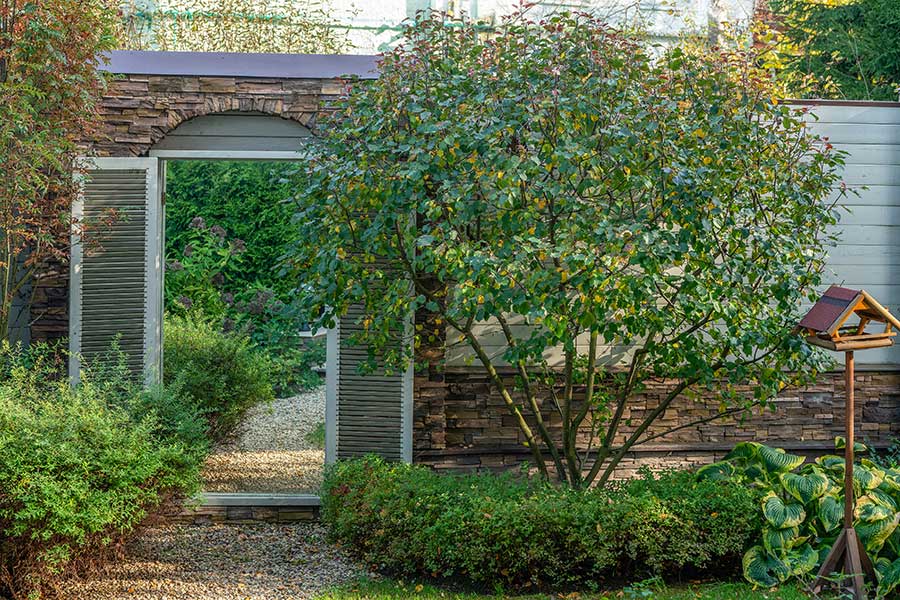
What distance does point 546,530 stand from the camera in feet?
16.0

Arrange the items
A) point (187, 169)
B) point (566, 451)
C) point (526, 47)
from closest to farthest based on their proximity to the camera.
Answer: point (526, 47) → point (566, 451) → point (187, 169)

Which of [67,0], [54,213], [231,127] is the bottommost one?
[54,213]

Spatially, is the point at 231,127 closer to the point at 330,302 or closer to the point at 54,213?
the point at 54,213

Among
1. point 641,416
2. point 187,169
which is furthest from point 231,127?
point 187,169

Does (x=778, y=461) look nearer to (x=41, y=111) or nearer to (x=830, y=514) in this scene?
(x=830, y=514)

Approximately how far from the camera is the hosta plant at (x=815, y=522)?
16.1 ft

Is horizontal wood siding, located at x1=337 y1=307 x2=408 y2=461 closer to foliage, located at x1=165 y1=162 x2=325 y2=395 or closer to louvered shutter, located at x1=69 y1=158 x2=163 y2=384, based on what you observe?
louvered shutter, located at x1=69 y1=158 x2=163 y2=384

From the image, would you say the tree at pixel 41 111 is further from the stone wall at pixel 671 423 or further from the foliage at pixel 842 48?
the foliage at pixel 842 48

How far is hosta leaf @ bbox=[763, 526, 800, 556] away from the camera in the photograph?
4.93 metres

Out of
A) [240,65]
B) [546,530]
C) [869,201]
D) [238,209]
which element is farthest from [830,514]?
[238,209]

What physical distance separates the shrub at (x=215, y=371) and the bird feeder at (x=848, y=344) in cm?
442

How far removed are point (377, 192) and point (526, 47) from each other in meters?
1.19

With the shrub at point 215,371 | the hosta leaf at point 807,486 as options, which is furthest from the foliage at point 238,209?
the hosta leaf at point 807,486

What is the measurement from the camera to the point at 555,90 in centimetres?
486
